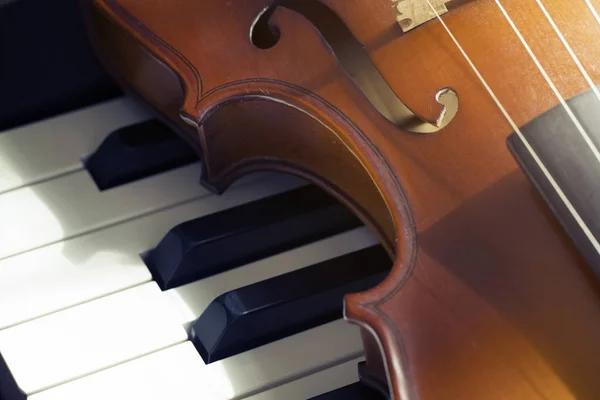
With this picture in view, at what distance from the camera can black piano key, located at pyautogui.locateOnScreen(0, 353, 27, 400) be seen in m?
0.90

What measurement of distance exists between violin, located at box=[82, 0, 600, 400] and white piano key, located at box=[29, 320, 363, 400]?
0.22 feet

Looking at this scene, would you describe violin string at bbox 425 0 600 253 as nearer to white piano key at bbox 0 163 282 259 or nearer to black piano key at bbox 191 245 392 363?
black piano key at bbox 191 245 392 363

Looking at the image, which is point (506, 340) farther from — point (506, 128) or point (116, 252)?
point (116, 252)

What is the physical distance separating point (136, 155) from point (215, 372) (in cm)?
33

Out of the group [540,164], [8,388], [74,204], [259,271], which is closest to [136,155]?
[74,204]

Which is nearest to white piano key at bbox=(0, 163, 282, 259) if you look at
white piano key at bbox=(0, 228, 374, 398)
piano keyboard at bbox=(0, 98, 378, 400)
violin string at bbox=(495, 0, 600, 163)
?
piano keyboard at bbox=(0, 98, 378, 400)

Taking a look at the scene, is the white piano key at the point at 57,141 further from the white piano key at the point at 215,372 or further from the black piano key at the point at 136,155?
the white piano key at the point at 215,372

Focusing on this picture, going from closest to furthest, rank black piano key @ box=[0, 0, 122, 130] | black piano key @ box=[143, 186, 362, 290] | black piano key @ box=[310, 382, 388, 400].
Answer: black piano key @ box=[310, 382, 388, 400] → black piano key @ box=[143, 186, 362, 290] → black piano key @ box=[0, 0, 122, 130]

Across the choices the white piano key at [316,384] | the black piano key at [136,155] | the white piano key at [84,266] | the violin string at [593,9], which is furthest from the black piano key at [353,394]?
the violin string at [593,9]

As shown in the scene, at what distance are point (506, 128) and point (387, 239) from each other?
0.19 meters

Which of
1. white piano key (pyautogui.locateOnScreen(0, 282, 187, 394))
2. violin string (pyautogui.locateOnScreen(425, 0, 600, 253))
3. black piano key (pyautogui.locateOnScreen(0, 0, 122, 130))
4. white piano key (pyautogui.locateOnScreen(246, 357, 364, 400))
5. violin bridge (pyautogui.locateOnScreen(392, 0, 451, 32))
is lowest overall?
white piano key (pyautogui.locateOnScreen(246, 357, 364, 400))

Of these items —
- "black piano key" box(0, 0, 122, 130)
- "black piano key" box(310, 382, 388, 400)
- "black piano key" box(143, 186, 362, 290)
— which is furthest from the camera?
"black piano key" box(0, 0, 122, 130)

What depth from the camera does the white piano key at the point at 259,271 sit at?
99cm

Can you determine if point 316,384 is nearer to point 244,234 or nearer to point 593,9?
point 244,234
